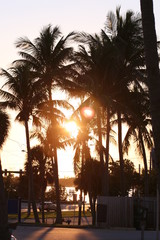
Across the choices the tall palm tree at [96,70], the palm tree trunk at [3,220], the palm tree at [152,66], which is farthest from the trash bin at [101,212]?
the palm tree at [152,66]

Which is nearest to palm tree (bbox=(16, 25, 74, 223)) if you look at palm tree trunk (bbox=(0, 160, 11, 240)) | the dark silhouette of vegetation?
the dark silhouette of vegetation

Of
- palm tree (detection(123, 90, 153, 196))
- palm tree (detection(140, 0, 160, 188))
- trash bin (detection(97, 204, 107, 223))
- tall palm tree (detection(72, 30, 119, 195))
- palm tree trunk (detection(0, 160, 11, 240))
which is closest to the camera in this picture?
palm tree (detection(140, 0, 160, 188))

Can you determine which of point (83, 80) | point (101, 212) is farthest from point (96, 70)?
point (101, 212)

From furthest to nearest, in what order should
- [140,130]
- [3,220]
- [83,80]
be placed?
1. [140,130]
2. [83,80]
3. [3,220]

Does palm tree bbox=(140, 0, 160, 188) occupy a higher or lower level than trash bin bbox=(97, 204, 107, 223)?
higher

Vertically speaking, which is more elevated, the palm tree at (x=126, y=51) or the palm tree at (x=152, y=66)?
the palm tree at (x=126, y=51)

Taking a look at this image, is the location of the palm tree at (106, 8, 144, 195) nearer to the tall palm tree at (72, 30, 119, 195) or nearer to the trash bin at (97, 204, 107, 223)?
the tall palm tree at (72, 30, 119, 195)

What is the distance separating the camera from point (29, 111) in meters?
50.9

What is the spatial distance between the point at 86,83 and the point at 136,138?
16767mm

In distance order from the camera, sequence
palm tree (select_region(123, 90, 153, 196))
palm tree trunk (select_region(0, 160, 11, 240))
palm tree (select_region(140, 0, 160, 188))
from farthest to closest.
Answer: palm tree (select_region(123, 90, 153, 196)) < palm tree trunk (select_region(0, 160, 11, 240)) < palm tree (select_region(140, 0, 160, 188))

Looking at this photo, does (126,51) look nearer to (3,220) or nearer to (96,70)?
(96,70)

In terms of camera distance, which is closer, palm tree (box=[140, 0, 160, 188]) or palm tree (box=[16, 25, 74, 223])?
palm tree (box=[140, 0, 160, 188])

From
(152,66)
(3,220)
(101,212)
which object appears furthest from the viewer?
(101,212)

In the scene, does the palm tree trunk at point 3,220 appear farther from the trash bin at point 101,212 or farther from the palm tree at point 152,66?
the trash bin at point 101,212
